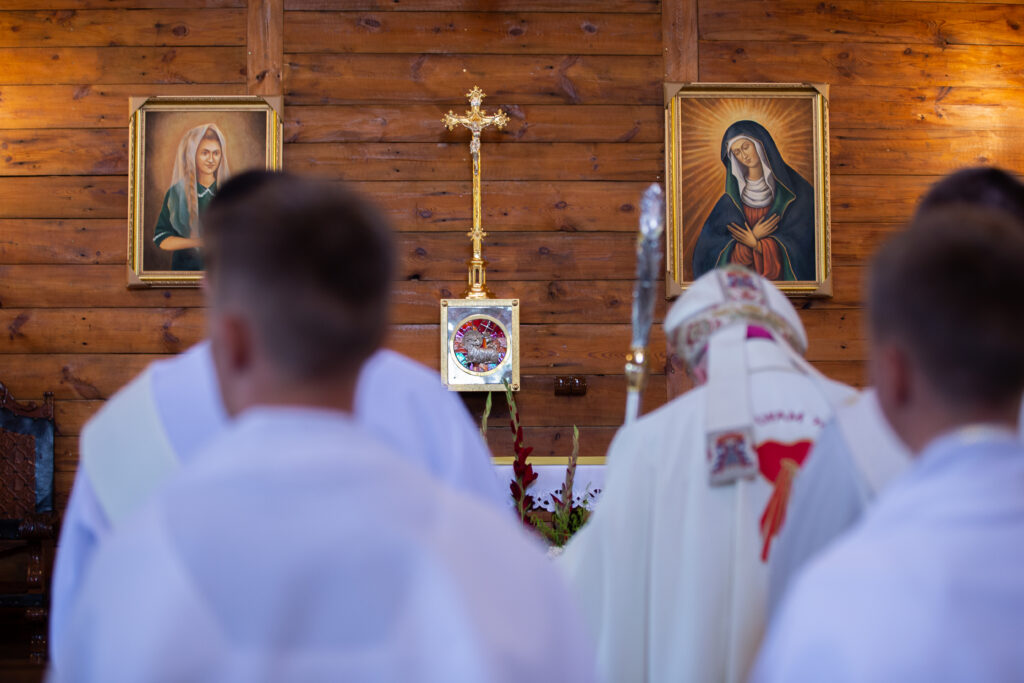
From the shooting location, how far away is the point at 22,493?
16.3 feet

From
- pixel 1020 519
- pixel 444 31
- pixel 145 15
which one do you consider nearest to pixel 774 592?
pixel 1020 519

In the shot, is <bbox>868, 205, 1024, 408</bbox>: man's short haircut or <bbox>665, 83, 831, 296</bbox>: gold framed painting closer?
<bbox>868, 205, 1024, 408</bbox>: man's short haircut

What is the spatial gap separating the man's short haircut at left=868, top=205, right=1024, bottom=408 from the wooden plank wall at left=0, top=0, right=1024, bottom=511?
428 cm

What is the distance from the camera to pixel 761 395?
2.05 meters

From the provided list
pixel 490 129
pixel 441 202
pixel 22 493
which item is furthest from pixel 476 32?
pixel 22 493

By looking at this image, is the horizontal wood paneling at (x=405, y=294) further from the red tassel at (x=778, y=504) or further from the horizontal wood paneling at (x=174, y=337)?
the red tassel at (x=778, y=504)

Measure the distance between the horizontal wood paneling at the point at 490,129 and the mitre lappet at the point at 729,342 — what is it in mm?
3378

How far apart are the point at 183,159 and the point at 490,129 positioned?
1.76 metres

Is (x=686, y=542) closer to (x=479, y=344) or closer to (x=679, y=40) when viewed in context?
(x=479, y=344)

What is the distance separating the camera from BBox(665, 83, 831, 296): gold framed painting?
5.35m

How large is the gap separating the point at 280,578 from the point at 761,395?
1.37 metres

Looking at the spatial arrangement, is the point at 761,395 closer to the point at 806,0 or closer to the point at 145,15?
the point at 806,0

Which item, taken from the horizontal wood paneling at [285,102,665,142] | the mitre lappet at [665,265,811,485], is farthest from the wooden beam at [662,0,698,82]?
the mitre lappet at [665,265,811,485]

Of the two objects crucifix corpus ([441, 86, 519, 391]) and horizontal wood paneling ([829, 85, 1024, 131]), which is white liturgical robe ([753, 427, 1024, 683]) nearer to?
crucifix corpus ([441, 86, 519, 391])
